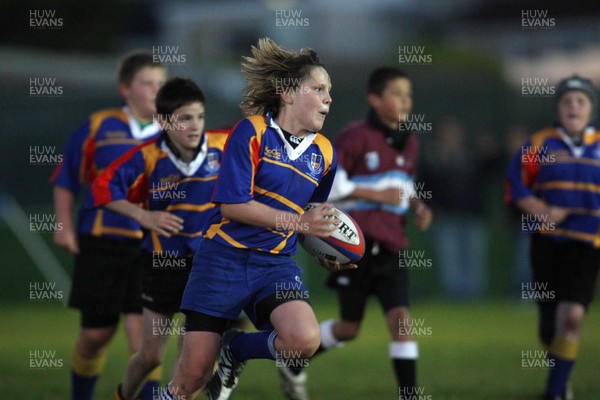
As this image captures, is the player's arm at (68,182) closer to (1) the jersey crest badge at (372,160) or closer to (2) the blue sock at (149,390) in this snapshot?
(2) the blue sock at (149,390)

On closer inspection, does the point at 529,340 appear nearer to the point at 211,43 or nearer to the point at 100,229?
the point at 100,229

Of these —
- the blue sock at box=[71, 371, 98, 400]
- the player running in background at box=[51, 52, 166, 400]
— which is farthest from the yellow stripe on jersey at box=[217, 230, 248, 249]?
the blue sock at box=[71, 371, 98, 400]

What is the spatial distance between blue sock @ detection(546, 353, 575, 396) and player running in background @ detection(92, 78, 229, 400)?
2594 mm

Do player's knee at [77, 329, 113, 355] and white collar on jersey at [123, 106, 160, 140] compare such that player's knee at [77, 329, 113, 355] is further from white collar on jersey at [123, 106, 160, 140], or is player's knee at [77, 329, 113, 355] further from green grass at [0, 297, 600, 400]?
white collar on jersey at [123, 106, 160, 140]

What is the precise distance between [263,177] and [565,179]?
2.94 m

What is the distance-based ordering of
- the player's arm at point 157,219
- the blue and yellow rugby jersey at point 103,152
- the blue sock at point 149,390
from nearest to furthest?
the player's arm at point 157,219
the blue sock at point 149,390
the blue and yellow rugby jersey at point 103,152

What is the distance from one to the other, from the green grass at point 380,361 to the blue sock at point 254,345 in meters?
1.94

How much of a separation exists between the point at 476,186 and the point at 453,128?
864mm

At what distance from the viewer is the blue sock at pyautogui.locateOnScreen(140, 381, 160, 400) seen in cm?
649

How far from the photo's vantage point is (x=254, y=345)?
17.1 ft

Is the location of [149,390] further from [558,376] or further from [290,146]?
[558,376]

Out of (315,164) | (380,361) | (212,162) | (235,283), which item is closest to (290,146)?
(315,164)

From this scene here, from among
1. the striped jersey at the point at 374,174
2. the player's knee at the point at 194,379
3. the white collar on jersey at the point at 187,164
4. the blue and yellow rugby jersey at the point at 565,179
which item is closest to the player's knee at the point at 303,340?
the player's knee at the point at 194,379

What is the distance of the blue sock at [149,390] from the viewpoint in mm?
6492
